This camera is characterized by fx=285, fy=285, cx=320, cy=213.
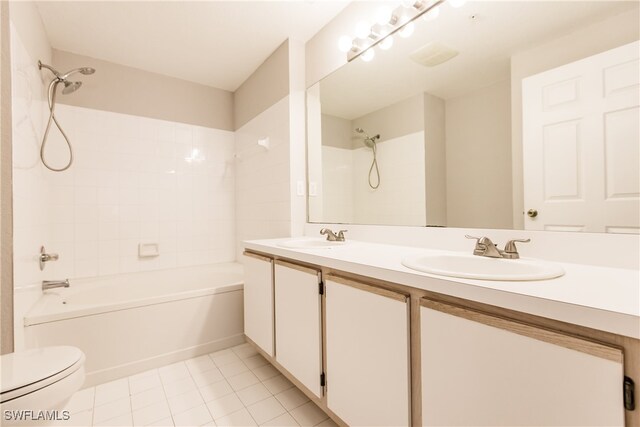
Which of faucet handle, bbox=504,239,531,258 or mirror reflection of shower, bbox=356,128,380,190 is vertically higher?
mirror reflection of shower, bbox=356,128,380,190

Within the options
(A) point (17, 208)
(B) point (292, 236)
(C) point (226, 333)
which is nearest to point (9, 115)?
(A) point (17, 208)

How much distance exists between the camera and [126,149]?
8.49ft

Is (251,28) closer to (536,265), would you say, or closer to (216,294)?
(216,294)

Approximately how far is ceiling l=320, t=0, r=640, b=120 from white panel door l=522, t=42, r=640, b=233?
15 centimetres

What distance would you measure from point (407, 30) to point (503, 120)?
772mm

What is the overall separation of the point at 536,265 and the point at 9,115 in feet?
7.54

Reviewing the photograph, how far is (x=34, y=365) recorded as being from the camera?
1.06 m

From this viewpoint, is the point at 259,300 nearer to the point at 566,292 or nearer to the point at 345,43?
the point at 566,292

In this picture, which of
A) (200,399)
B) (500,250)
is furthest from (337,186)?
(200,399)

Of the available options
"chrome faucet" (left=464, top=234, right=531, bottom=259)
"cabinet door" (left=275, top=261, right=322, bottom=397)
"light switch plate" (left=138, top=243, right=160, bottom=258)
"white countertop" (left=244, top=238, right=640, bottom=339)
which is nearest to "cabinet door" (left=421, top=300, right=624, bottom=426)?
"white countertop" (left=244, top=238, right=640, bottom=339)

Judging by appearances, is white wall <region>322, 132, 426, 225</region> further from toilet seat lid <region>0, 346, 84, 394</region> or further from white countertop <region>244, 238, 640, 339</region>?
toilet seat lid <region>0, 346, 84, 394</region>

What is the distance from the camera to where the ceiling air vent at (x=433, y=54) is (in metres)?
1.40

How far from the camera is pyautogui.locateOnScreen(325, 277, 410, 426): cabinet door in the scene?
898mm

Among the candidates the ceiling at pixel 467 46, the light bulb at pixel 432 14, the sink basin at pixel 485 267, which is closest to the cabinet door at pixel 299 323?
the sink basin at pixel 485 267
